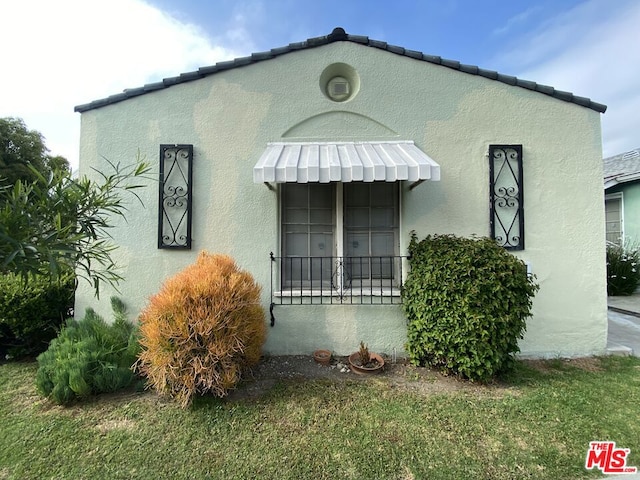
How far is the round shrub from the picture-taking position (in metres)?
4.62

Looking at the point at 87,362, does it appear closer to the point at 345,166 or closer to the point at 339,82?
the point at 345,166

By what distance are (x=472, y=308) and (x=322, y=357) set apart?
2757mm

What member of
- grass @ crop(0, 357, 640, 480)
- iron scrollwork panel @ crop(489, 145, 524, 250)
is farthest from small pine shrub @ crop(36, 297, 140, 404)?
iron scrollwork panel @ crop(489, 145, 524, 250)

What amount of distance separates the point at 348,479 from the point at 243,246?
13.5ft

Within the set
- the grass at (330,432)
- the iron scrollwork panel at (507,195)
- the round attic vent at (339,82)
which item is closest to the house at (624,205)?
the iron scrollwork panel at (507,195)

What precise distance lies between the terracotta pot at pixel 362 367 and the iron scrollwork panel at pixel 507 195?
3353 millimetres

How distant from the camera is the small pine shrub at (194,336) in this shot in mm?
3924

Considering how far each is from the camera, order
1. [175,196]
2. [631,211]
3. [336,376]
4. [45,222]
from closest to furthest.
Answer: [45,222] < [336,376] < [175,196] < [631,211]

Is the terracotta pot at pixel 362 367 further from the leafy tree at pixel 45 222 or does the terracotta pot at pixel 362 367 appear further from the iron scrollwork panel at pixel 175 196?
the leafy tree at pixel 45 222

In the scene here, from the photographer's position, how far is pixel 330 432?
3648mm

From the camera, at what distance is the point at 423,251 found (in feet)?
17.7

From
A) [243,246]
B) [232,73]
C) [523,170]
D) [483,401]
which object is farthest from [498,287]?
[232,73]

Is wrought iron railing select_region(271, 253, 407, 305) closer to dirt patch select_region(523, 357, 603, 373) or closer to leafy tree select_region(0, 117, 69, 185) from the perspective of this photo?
dirt patch select_region(523, 357, 603, 373)

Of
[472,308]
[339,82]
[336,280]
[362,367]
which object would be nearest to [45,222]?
[336,280]
